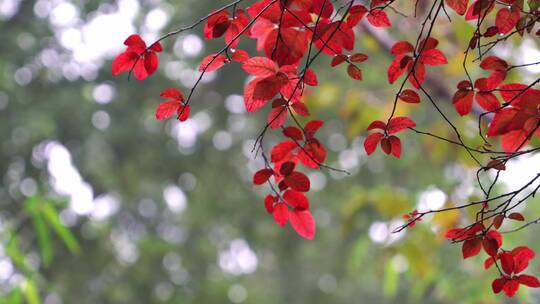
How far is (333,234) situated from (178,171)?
5.10 feet

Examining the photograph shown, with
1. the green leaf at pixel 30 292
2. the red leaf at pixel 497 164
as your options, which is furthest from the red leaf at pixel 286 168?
the green leaf at pixel 30 292

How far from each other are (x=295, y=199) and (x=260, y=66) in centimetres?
20

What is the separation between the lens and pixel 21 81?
4129 millimetres

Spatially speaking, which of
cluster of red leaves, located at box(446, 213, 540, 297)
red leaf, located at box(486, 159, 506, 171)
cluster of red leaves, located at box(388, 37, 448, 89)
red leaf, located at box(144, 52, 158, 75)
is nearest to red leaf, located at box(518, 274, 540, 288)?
cluster of red leaves, located at box(446, 213, 540, 297)

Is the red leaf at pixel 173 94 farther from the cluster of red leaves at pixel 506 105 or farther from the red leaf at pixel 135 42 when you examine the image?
the cluster of red leaves at pixel 506 105

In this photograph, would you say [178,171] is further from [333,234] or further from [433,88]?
[433,88]

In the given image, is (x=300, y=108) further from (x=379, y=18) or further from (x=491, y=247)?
(x=491, y=247)

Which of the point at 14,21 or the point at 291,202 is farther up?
the point at 14,21

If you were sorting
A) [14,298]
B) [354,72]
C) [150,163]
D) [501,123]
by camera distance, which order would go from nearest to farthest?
[501,123] → [354,72] → [14,298] → [150,163]

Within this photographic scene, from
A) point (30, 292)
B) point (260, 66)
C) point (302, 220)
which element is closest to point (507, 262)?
point (302, 220)

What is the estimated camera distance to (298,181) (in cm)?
69

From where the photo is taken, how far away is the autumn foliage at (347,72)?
580mm

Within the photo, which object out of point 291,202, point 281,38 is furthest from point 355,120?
point 281,38

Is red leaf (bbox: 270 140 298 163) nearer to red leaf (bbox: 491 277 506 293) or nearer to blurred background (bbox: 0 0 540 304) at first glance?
red leaf (bbox: 491 277 506 293)
